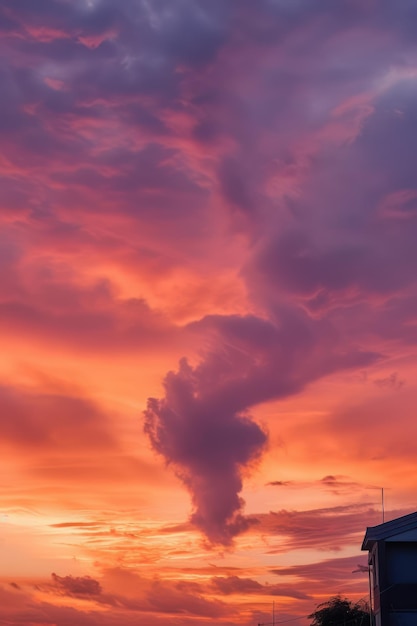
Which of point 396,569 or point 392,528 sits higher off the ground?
point 392,528

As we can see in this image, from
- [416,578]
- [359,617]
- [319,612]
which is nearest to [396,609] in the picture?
[416,578]

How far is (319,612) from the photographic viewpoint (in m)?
109

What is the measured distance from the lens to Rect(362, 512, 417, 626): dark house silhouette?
6412cm

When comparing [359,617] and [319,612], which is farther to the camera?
[319,612]

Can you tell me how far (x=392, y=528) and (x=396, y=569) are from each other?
109 inches

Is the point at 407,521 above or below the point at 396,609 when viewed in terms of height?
above

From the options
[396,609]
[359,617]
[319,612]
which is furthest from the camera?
[319,612]

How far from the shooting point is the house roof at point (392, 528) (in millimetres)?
64938

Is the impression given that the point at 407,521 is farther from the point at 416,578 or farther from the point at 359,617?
the point at 359,617

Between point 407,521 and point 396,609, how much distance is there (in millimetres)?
5833

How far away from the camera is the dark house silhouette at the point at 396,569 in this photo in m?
64.1

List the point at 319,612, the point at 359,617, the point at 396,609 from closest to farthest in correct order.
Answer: the point at 396,609 < the point at 359,617 < the point at 319,612

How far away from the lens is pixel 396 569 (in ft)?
214

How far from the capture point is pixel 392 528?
65312 millimetres
